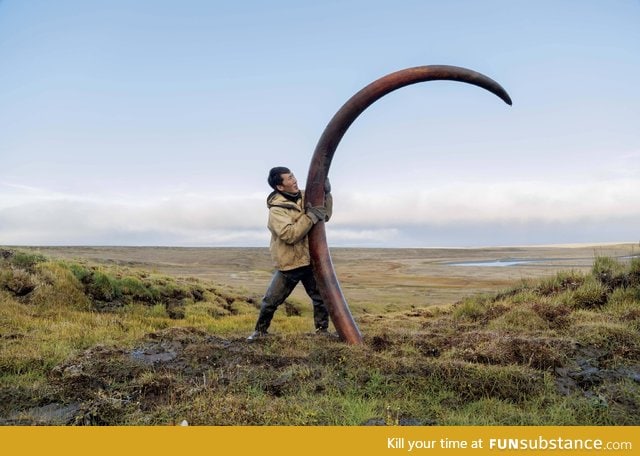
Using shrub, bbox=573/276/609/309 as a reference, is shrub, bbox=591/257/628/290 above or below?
above

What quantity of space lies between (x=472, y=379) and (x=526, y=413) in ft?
2.21

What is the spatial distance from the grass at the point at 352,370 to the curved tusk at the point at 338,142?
0.45 metres

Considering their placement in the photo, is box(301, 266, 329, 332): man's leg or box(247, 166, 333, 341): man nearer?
box(247, 166, 333, 341): man

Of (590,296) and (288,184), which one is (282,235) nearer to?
(288,184)

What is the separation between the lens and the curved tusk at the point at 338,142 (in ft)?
20.3

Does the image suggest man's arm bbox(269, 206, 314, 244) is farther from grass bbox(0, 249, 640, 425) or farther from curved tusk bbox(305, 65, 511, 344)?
grass bbox(0, 249, 640, 425)

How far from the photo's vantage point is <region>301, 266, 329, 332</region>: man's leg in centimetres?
712

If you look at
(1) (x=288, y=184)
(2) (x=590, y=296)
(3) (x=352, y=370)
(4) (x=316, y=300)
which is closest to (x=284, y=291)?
(4) (x=316, y=300)

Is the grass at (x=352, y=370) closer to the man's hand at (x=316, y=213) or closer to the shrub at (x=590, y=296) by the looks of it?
the shrub at (x=590, y=296)

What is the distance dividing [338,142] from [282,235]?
4.62ft

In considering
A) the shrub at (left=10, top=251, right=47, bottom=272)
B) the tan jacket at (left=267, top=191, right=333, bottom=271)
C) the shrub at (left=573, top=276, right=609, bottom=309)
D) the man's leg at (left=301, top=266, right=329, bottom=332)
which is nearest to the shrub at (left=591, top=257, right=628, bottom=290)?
the shrub at (left=573, top=276, right=609, bottom=309)

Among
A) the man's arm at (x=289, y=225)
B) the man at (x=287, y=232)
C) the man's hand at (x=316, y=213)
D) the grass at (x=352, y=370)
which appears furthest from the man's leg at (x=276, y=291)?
the man's hand at (x=316, y=213)
